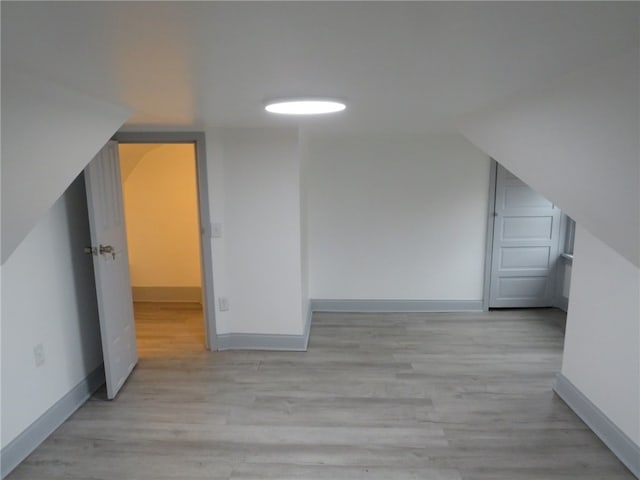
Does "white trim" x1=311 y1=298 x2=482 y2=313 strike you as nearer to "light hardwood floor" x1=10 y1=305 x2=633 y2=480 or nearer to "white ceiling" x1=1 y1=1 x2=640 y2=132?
"light hardwood floor" x1=10 y1=305 x2=633 y2=480

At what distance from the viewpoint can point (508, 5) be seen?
707mm

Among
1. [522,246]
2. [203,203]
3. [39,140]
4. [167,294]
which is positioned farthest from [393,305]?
[39,140]

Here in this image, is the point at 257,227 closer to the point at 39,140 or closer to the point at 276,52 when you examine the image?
the point at 39,140

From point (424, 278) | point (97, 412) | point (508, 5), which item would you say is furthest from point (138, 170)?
point (508, 5)

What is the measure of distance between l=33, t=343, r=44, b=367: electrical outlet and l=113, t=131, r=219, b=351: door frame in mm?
1261

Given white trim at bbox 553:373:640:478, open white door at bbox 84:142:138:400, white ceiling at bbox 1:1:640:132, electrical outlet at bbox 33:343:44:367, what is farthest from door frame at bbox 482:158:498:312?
electrical outlet at bbox 33:343:44:367

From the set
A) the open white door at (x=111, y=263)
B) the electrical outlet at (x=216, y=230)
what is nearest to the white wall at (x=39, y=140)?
the open white door at (x=111, y=263)

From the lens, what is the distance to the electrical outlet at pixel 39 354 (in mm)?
2211

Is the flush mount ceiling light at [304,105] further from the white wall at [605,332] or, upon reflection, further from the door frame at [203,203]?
the white wall at [605,332]

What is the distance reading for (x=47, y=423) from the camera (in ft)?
7.55

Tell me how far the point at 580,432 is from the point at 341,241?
258 cm

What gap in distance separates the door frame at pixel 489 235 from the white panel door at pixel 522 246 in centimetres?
4

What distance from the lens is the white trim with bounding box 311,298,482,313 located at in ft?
14.0

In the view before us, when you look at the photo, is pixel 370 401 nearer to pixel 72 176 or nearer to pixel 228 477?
pixel 228 477
